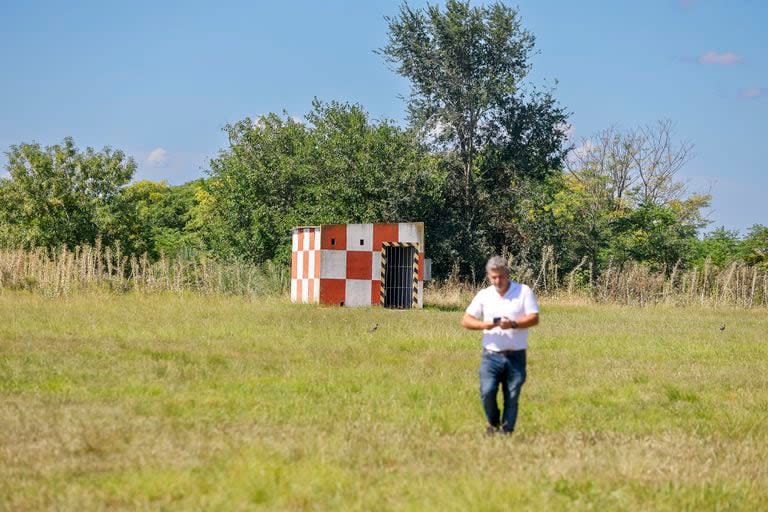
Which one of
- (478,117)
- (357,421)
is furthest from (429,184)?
(357,421)

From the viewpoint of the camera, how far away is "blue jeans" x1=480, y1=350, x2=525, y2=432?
9297mm

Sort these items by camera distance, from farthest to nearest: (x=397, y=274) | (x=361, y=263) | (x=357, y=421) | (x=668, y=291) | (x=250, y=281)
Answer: (x=668, y=291) < (x=250, y=281) < (x=397, y=274) < (x=361, y=263) < (x=357, y=421)

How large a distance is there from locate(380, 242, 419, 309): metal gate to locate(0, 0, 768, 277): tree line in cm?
683

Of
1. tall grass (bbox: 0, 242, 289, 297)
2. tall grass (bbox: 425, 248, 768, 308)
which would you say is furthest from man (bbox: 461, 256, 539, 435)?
tall grass (bbox: 425, 248, 768, 308)

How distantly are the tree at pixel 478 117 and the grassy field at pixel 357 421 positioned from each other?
68.5ft

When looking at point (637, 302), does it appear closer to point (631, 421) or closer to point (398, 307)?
point (398, 307)

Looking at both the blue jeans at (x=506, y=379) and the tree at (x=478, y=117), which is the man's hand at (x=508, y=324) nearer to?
the blue jeans at (x=506, y=379)

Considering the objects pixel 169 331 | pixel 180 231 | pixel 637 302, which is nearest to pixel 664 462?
pixel 169 331

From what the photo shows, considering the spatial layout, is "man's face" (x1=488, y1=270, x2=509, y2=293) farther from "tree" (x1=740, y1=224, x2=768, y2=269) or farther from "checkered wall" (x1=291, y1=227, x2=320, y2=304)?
"tree" (x1=740, y1=224, x2=768, y2=269)

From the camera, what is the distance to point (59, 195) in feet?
154

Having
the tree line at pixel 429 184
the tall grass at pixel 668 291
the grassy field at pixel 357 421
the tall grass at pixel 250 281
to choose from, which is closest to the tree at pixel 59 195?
the tree line at pixel 429 184

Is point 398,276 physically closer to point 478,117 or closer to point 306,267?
point 306,267

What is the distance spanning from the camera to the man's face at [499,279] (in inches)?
366

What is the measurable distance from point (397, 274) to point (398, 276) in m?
0.07
